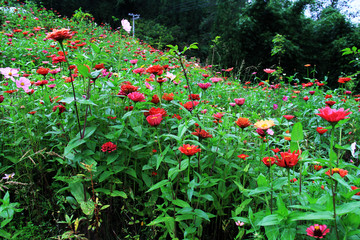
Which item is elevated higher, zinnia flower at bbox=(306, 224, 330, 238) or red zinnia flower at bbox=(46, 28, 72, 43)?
red zinnia flower at bbox=(46, 28, 72, 43)

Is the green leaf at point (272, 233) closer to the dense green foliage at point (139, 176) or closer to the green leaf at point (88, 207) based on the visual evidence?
the dense green foliage at point (139, 176)

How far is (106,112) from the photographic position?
4.33ft

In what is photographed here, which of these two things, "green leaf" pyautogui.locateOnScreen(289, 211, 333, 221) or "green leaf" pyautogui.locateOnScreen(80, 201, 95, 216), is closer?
"green leaf" pyautogui.locateOnScreen(289, 211, 333, 221)

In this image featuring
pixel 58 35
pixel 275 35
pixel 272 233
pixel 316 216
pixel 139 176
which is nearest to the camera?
pixel 316 216

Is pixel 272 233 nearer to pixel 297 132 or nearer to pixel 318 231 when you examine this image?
pixel 318 231

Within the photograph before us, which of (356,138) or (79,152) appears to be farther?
(356,138)

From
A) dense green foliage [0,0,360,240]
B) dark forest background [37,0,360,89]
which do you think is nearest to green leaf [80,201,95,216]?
dense green foliage [0,0,360,240]

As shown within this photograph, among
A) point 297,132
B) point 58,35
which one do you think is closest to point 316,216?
point 297,132

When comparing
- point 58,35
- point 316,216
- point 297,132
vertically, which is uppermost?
point 58,35

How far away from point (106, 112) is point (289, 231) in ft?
3.58

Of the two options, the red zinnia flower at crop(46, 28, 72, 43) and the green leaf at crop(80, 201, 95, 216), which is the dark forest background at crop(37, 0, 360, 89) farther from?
the green leaf at crop(80, 201, 95, 216)

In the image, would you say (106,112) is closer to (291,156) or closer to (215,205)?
(215,205)

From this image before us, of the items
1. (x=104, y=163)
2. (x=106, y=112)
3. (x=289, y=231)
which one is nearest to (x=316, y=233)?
(x=289, y=231)

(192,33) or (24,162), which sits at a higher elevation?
(192,33)
